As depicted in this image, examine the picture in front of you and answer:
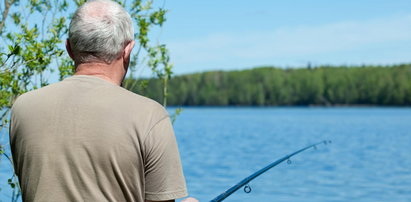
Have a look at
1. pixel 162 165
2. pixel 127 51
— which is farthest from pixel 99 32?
pixel 162 165

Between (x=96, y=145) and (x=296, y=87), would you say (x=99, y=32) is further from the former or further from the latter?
(x=296, y=87)

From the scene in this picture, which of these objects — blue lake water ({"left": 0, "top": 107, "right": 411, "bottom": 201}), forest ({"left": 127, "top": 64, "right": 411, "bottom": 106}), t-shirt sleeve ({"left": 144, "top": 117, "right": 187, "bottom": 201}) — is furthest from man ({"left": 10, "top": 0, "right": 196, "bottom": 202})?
forest ({"left": 127, "top": 64, "right": 411, "bottom": 106})

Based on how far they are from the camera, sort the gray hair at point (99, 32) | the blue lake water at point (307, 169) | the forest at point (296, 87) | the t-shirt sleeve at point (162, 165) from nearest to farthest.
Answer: the t-shirt sleeve at point (162, 165) < the gray hair at point (99, 32) < the blue lake water at point (307, 169) < the forest at point (296, 87)

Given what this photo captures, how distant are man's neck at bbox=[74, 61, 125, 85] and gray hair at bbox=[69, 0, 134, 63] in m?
0.02

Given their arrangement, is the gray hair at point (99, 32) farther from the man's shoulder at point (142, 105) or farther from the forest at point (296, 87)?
the forest at point (296, 87)

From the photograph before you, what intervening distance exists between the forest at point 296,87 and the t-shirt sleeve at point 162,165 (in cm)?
13068

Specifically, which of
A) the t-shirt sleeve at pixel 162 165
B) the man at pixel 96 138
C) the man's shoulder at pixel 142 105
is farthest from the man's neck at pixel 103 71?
the t-shirt sleeve at pixel 162 165

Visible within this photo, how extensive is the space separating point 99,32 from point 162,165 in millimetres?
468

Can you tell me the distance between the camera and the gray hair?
198 cm

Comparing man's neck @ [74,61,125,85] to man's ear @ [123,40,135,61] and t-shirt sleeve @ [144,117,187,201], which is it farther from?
t-shirt sleeve @ [144,117,187,201]

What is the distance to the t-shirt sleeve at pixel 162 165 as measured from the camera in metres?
1.86

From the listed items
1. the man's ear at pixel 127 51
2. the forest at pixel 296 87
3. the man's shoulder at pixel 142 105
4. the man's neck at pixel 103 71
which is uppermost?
the man's ear at pixel 127 51

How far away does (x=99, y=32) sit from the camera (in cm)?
197

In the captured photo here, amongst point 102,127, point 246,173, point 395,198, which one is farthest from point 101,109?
point 246,173
